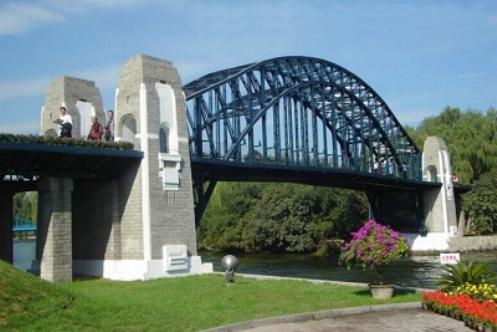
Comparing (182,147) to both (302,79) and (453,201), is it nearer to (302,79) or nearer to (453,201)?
(302,79)

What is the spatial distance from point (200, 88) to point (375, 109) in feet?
111

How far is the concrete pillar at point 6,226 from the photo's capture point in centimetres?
3291

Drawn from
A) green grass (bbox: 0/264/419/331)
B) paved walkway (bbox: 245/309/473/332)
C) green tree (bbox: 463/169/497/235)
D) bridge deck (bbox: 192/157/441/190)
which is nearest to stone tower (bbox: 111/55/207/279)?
green grass (bbox: 0/264/419/331)

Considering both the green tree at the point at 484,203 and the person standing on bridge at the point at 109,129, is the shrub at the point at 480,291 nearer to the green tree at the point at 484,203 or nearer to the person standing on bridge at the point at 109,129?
the person standing on bridge at the point at 109,129

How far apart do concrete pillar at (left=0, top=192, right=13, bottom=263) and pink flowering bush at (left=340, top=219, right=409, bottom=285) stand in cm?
2028

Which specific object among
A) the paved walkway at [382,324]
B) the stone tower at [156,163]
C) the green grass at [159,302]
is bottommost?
the paved walkway at [382,324]

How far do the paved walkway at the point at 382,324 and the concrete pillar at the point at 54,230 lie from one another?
46.1ft

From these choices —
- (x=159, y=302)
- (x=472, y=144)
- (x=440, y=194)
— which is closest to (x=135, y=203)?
(x=159, y=302)

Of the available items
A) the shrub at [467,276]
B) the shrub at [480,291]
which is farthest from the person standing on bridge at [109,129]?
the shrub at [480,291]

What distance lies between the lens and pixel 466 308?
15.2 meters

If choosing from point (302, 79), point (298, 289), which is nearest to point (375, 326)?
point (298, 289)

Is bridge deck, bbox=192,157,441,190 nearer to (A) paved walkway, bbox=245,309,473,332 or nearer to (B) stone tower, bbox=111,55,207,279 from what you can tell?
(B) stone tower, bbox=111,55,207,279

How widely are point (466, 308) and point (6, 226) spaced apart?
2526 cm

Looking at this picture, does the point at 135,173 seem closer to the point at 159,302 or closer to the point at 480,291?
the point at 159,302
